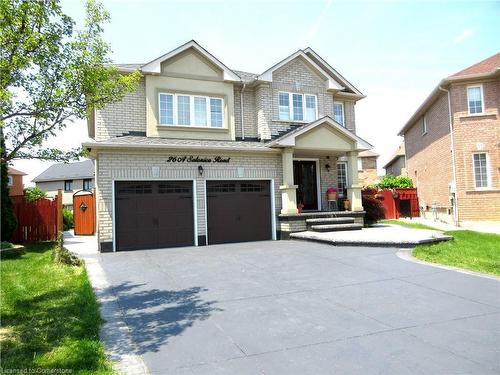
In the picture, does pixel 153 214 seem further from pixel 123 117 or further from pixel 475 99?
pixel 475 99

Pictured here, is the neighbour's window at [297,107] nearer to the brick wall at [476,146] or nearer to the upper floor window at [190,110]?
the upper floor window at [190,110]

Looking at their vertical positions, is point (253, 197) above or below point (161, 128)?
below

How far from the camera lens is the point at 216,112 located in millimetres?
14711

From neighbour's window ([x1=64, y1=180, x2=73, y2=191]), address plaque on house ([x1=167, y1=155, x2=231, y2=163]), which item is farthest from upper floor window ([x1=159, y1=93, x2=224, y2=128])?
neighbour's window ([x1=64, y1=180, x2=73, y2=191])

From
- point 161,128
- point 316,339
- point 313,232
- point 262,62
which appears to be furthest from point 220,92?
point 316,339

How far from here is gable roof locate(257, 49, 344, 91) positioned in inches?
595

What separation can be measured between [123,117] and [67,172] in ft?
121

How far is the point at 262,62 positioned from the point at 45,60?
13.9 metres

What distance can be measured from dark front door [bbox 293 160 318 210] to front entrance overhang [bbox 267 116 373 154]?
4.28 feet

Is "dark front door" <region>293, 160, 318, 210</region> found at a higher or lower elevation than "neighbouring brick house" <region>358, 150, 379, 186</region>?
lower

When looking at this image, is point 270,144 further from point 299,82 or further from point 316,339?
point 316,339

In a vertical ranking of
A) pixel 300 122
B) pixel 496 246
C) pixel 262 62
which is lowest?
pixel 496 246

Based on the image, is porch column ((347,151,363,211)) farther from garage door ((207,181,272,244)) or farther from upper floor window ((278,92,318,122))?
garage door ((207,181,272,244))

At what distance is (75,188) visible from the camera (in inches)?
1721
